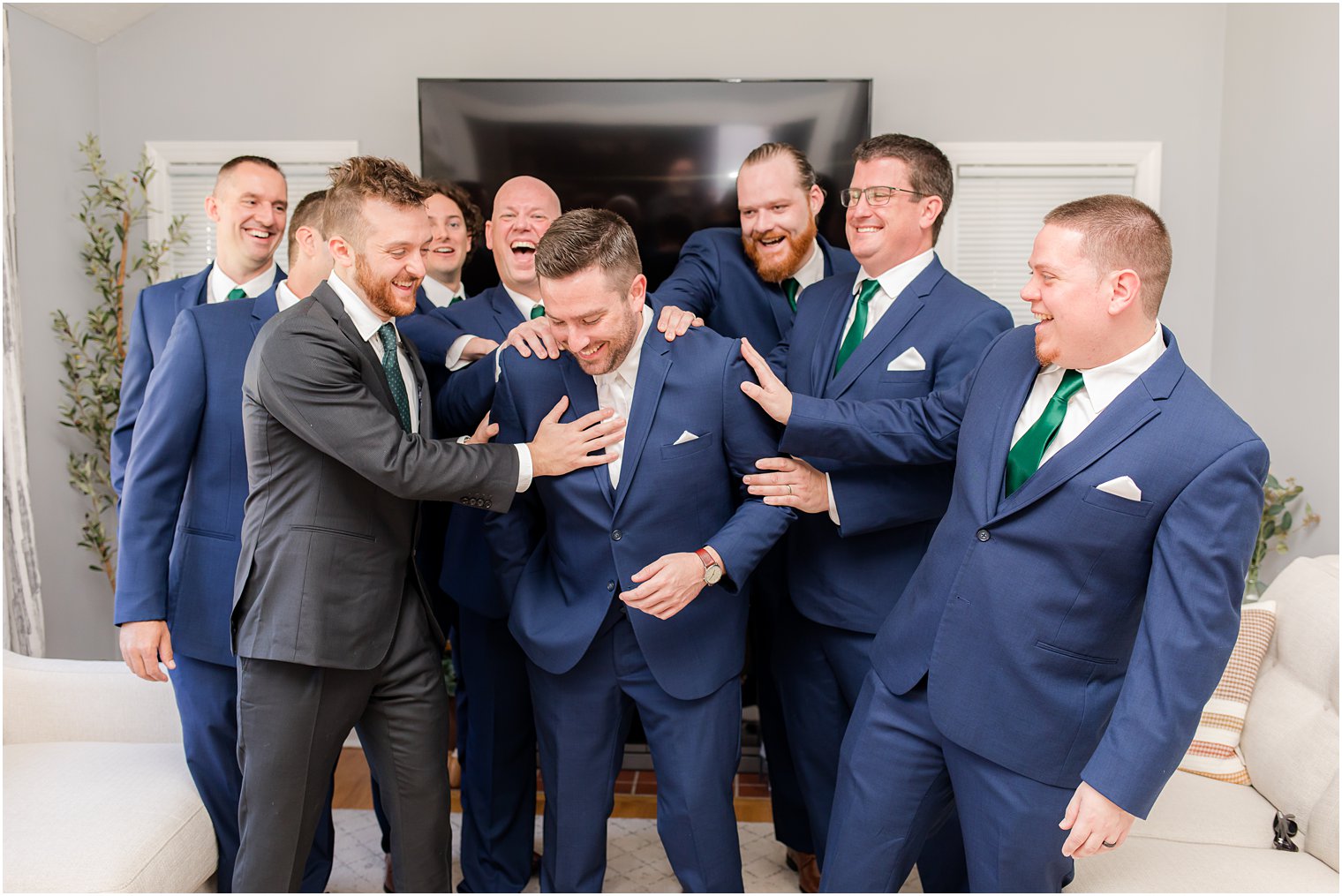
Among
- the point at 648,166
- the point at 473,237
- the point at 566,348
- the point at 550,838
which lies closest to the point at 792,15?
the point at 648,166

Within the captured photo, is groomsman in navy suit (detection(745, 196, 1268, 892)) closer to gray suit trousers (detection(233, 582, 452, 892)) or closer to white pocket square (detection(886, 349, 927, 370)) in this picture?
white pocket square (detection(886, 349, 927, 370))

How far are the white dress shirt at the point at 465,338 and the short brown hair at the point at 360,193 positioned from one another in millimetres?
691

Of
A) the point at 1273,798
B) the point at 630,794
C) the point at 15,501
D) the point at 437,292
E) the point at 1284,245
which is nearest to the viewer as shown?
the point at 1273,798

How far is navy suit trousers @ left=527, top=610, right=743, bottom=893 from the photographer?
7.68ft

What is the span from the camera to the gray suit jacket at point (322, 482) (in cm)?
204

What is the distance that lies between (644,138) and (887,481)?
2.44 metres

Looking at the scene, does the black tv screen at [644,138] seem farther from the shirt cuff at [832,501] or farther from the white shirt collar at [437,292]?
the shirt cuff at [832,501]

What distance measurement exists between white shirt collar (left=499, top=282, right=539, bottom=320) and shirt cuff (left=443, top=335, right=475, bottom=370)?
0.54 feet

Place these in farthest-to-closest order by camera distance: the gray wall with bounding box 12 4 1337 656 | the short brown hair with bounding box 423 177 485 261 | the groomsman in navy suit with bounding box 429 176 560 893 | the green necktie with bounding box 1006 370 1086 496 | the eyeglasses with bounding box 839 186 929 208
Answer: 1. the gray wall with bounding box 12 4 1337 656
2. the short brown hair with bounding box 423 177 485 261
3. the groomsman in navy suit with bounding box 429 176 560 893
4. the eyeglasses with bounding box 839 186 929 208
5. the green necktie with bounding box 1006 370 1086 496

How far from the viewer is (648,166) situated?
438 cm

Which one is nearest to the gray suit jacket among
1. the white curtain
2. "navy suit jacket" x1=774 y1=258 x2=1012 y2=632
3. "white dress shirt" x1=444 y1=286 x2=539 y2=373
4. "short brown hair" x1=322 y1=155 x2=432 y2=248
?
"short brown hair" x1=322 y1=155 x2=432 y2=248

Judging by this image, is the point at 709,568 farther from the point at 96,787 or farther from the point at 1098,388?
the point at 96,787

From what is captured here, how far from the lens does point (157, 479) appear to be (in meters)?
2.30

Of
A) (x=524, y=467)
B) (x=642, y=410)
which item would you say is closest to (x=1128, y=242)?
(x=642, y=410)
